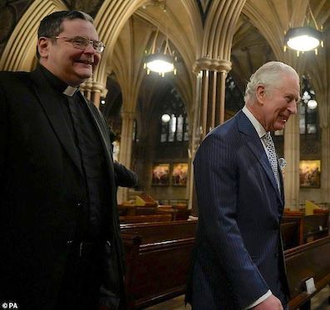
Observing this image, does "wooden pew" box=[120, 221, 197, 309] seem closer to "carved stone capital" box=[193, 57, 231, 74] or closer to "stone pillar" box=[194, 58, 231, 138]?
"stone pillar" box=[194, 58, 231, 138]

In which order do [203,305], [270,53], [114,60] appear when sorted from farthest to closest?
[270,53] → [114,60] → [203,305]

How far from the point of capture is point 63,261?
1.40m

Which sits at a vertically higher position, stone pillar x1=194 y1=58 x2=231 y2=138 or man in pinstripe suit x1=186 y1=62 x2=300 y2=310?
stone pillar x1=194 y1=58 x2=231 y2=138

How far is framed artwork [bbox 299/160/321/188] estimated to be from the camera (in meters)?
22.0

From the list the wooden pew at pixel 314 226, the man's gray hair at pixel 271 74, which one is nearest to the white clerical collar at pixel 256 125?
the man's gray hair at pixel 271 74

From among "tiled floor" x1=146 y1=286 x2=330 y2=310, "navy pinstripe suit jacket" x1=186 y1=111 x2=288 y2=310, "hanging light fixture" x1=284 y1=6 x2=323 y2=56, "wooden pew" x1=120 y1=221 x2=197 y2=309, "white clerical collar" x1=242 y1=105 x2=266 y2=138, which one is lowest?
"tiled floor" x1=146 y1=286 x2=330 y2=310

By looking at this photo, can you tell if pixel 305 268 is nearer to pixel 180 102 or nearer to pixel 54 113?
pixel 54 113

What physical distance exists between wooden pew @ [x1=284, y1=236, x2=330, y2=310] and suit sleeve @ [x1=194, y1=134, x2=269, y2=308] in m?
1.53

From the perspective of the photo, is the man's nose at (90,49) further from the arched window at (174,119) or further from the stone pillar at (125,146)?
the arched window at (174,119)

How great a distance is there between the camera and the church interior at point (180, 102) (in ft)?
12.1

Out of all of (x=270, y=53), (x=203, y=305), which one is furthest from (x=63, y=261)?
(x=270, y=53)

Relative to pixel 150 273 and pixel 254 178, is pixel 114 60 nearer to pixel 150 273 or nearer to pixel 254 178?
pixel 150 273

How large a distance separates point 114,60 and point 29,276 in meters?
19.0

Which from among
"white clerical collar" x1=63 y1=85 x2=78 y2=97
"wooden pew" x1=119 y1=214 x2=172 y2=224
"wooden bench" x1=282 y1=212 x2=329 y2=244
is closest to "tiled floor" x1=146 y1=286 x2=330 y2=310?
"wooden bench" x1=282 y1=212 x2=329 y2=244
